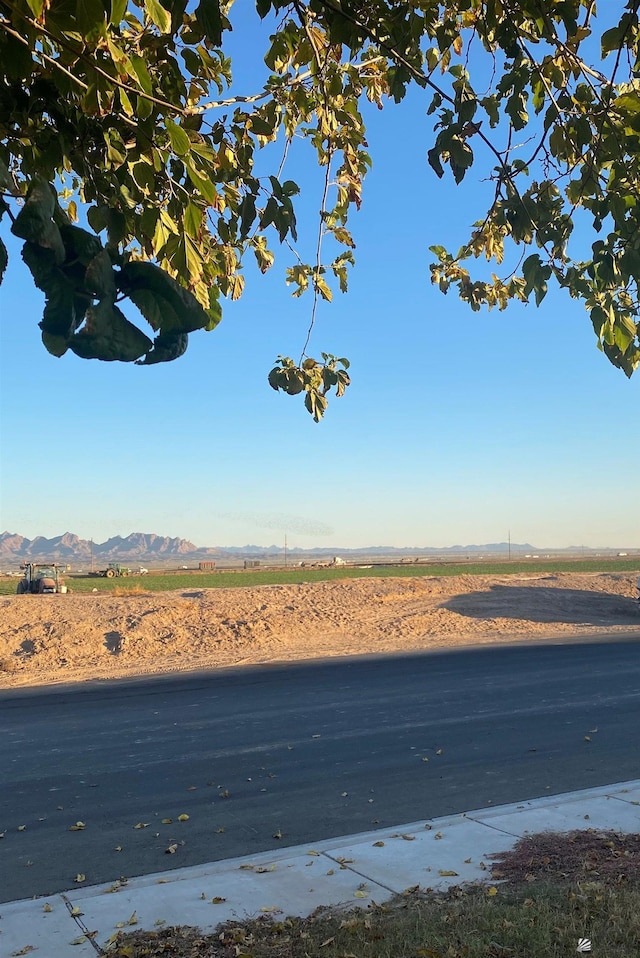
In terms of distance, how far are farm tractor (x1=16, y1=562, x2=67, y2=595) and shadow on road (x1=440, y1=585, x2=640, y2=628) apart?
72.7ft

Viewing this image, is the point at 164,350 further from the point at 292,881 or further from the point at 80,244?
the point at 292,881

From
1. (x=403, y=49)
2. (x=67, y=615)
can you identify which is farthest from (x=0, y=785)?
(x=67, y=615)

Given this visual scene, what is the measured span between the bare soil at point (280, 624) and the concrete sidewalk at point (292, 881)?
1168cm

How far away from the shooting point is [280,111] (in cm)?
604

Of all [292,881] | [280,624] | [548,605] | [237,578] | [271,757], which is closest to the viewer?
[292,881]

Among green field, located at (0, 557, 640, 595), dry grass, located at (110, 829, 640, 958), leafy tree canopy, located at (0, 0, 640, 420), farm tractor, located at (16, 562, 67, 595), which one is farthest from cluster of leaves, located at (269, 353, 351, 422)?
farm tractor, located at (16, 562, 67, 595)

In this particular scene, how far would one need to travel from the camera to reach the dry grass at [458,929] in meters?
4.26

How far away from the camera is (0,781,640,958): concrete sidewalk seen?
16.2ft

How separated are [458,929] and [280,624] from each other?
65.3 feet

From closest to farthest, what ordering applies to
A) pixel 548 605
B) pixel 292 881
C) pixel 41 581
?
pixel 292 881 < pixel 548 605 < pixel 41 581

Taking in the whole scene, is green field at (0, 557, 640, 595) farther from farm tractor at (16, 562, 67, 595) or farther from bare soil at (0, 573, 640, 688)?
bare soil at (0, 573, 640, 688)

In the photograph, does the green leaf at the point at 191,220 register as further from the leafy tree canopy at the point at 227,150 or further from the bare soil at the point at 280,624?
the bare soil at the point at 280,624

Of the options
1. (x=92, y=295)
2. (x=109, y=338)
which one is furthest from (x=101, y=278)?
(x=109, y=338)

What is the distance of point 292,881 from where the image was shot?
18.3 ft
